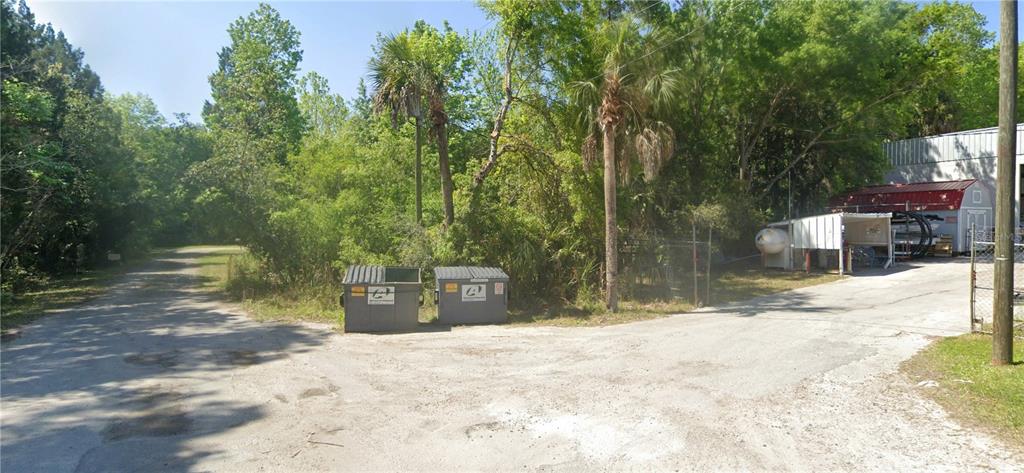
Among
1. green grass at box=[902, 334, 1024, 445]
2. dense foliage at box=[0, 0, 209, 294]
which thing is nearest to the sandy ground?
green grass at box=[902, 334, 1024, 445]

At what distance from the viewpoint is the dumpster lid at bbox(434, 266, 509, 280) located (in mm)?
13648

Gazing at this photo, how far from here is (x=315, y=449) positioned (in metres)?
5.99

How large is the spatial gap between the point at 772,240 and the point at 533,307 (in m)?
13.1

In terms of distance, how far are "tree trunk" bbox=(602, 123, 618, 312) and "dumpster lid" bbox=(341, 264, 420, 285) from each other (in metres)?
4.59

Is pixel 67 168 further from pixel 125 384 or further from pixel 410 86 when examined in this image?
pixel 125 384

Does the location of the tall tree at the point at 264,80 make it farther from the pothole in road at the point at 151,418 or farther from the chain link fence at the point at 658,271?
the pothole in road at the point at 151,418

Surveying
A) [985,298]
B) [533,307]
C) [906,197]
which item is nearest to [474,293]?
[533,307]

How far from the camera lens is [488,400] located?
7621 millimetres

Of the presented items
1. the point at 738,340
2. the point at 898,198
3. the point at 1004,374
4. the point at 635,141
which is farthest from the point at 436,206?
the point at 898,198

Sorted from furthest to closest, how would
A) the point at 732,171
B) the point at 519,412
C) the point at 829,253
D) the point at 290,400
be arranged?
1. the point at 732,171
2. the point at 829,253
3. the point at 290,400
4. the point at 519,412

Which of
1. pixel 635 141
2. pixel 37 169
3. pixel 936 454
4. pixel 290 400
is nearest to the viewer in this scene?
pixel 936 454

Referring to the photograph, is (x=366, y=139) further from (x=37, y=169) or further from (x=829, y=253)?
(x=829, y=253)

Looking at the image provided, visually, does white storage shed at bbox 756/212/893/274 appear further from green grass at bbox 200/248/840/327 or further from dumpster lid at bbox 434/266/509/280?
dumpster lid at bbox 434/266/509/280

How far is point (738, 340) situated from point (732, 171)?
62.0ft
